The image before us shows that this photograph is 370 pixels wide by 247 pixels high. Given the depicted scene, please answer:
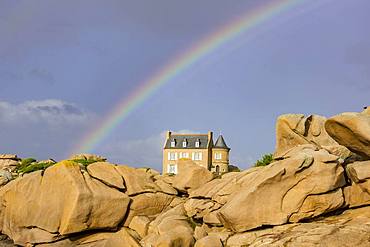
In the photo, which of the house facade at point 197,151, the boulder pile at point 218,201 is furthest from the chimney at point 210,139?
the boulder pile at point 218,201

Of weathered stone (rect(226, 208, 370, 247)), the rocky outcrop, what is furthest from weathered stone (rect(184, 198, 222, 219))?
the rocky outcrop

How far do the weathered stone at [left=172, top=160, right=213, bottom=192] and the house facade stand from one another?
71.7 meters

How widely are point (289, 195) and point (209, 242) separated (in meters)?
5.04

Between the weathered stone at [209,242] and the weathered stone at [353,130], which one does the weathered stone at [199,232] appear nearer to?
the weathered stone at [209,242]

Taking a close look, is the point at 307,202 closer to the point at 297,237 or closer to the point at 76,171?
the point at 297,237

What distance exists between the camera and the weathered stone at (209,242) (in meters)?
23.3

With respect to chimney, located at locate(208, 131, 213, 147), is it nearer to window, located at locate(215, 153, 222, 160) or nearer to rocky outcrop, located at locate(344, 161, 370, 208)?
window, located at locate(215, 153, 222, 160)

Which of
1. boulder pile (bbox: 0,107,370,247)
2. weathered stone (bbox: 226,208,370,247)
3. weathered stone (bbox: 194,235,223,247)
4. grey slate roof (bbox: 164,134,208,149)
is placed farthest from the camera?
grey slate roof (bbox: 164,134,208,149)

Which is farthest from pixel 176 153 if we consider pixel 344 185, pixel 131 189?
pixel 344 185

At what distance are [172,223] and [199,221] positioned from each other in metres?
2.15

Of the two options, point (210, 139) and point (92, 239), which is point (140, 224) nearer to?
point (92, 239)

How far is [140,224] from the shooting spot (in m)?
29.6

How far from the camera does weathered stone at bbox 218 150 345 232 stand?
23.1m

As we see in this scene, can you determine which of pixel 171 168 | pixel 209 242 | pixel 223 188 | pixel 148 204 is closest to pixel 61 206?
pixel 148 204
